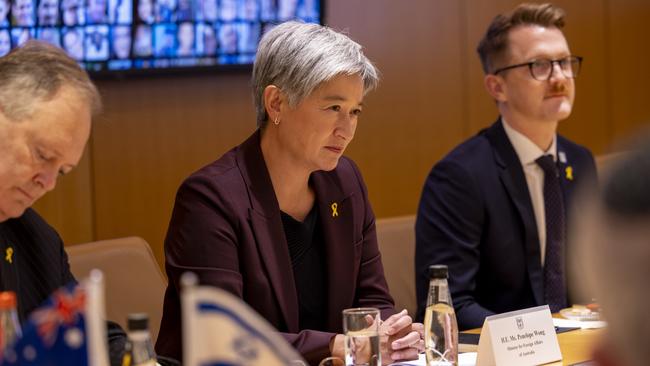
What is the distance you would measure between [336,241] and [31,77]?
125cm

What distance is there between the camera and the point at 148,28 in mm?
4434

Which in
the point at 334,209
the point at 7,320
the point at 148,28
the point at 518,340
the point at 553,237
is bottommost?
the point at 553,237

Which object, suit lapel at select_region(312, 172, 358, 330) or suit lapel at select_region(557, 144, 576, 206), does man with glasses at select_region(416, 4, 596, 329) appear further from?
suit lapel at select_region(312, 172, 358, 330)

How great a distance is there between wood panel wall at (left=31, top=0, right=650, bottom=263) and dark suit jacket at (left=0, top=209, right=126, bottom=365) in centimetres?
173

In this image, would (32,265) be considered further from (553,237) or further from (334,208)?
(553,237)

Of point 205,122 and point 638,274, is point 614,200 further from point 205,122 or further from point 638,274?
point 205,122

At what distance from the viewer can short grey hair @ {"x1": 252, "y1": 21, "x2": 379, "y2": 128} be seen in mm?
3027

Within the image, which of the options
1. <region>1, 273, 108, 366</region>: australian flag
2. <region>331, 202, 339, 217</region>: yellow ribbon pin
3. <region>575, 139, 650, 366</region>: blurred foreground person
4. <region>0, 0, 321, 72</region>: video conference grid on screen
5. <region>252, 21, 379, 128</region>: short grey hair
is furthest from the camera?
<region>0, 0, 321, 72</region>: video conference grid on screen

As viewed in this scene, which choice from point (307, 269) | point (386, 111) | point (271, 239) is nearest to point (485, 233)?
point (307, 269)

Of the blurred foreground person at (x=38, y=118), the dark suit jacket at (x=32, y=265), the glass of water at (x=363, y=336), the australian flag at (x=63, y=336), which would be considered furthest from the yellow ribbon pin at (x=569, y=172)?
the australian flag at (x=63, y=336)

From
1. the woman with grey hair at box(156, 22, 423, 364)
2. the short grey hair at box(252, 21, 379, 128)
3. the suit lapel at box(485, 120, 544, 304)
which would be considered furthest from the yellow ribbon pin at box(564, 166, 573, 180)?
the short grey hair at box(252, 21, 379, 128)

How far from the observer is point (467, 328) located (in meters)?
3.57

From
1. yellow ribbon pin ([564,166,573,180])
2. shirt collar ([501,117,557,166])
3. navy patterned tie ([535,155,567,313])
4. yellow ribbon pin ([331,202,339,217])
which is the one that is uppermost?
shirt collar ([501,117,557,166])

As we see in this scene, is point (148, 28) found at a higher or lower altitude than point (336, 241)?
higher
